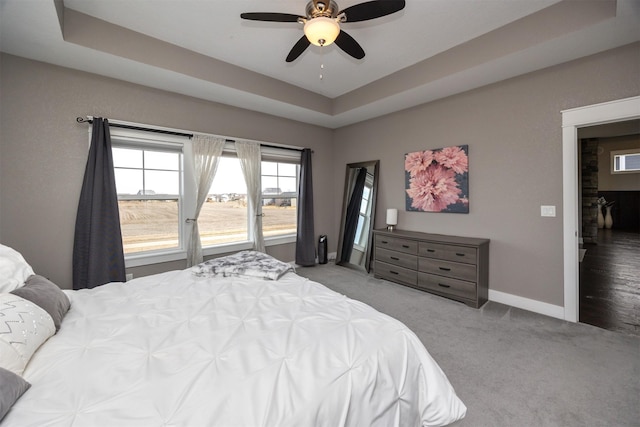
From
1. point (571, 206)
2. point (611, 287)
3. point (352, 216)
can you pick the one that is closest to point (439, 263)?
point (571, 206)

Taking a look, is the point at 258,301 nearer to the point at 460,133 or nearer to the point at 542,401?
the point at 542,401

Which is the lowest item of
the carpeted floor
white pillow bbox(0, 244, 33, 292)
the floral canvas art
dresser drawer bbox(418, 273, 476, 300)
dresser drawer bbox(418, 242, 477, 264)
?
the carpeted floor

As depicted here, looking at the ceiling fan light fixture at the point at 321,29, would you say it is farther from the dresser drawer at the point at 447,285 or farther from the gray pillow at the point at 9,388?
the dresser drawer at the point at 447,285

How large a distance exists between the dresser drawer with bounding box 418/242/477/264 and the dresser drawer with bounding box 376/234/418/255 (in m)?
0.10

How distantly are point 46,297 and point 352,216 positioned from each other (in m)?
4.14

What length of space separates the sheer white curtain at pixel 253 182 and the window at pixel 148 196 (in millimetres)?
867

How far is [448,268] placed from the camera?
3.34m

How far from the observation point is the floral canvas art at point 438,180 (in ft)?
11.8

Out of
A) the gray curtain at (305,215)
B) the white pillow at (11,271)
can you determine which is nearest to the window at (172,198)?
the gray curtain at (305,215)

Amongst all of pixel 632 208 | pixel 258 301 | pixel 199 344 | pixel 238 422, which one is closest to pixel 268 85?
pixel 258 301

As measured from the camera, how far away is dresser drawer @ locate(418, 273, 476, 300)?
3.17 meters

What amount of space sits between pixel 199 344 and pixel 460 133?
3.76 m

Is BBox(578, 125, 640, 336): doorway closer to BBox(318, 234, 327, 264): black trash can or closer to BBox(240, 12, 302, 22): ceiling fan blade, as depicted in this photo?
BBox(318, 234, 327, 264): black trash can

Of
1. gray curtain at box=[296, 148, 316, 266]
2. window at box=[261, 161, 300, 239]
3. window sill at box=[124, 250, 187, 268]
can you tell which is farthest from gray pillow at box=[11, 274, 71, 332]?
gray curtain at box=[296, 148, 316, 266]
